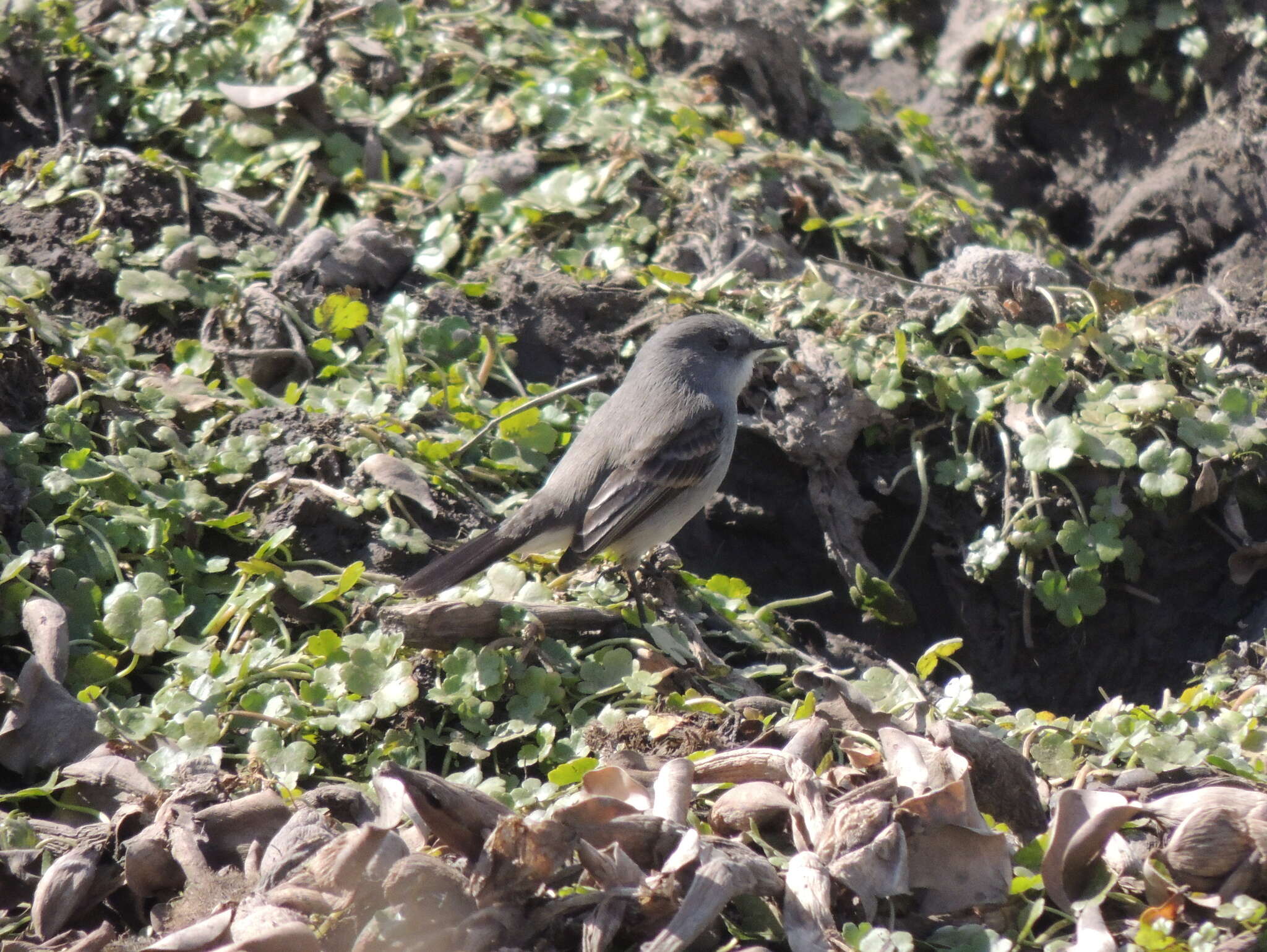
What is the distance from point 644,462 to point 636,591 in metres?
0.69

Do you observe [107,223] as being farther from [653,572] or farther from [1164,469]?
[1164,469]

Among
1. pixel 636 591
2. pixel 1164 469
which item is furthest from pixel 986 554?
pixel 636 591

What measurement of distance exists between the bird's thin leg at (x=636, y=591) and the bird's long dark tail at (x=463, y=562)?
1.43 ft

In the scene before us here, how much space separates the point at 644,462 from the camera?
5.07 m

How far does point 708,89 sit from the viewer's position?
7.46 m

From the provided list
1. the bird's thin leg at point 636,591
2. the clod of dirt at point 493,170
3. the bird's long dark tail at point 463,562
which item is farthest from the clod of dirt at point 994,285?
the bird's long dark tail at point 463,562

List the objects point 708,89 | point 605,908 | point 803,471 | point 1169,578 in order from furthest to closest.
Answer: point 708,89
point 803,471
point 1169,578
point 605,908

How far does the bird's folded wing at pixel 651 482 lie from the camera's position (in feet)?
15.6

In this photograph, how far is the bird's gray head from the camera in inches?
211

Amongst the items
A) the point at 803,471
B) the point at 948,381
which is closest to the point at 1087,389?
the point at 948,381

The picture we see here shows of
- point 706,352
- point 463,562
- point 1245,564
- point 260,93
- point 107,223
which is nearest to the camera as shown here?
point 463,562

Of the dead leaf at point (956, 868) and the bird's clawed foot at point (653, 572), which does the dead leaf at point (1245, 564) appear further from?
the dead leaf at point (956, 868)

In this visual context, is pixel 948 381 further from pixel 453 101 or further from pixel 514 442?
pixel 453 101

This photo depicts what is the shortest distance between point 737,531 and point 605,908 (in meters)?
3.09
